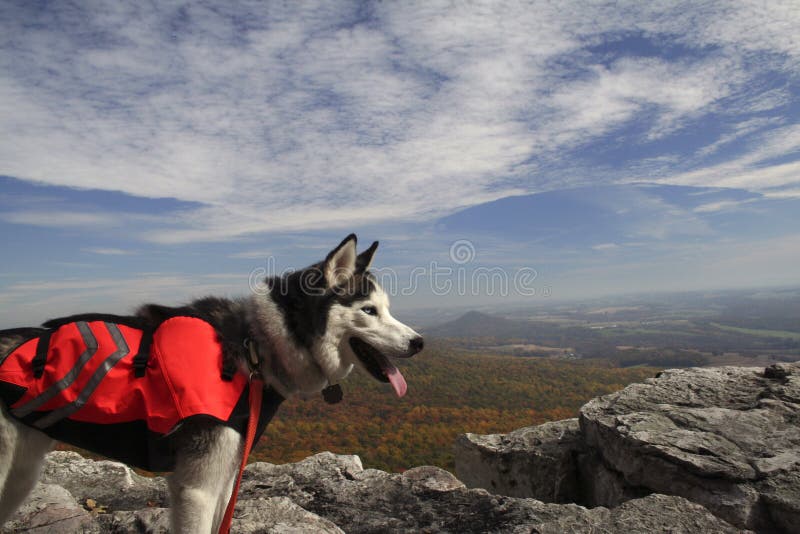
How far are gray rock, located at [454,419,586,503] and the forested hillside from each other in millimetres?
3287

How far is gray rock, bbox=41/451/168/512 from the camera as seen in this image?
5.94 m

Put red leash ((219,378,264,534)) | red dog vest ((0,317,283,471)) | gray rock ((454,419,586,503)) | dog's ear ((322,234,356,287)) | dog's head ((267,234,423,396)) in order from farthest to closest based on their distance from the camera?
gray rock ((454,419,586,503)) < dog's ear ((322,234,356,287)) < dog's head ((267,234,423,396)) < red leash ((219,378,264,534)) < red dog vest ((0,317,283,471))

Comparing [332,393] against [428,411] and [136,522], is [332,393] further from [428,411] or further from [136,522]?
[428,411]

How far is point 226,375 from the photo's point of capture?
3.30 m

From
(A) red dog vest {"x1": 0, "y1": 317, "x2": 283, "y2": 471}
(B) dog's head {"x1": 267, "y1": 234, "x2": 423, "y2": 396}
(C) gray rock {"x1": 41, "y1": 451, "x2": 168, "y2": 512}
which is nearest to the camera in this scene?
(A) red dog vest {"x1": 0, "y1": 317, "x2": 283, "y2": 471}

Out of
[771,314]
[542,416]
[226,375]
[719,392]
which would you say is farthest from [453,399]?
[771,314]

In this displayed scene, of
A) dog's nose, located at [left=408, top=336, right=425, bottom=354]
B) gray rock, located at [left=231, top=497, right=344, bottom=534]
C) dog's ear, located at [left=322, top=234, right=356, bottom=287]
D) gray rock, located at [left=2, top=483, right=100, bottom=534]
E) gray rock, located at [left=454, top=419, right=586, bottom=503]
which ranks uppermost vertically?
dog's ear, located at [left=322, top=234, right=356, bottom=287]

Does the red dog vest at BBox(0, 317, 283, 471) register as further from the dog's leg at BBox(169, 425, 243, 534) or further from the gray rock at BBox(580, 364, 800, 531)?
the gray rock at BBox(580, 364, 800, 531)

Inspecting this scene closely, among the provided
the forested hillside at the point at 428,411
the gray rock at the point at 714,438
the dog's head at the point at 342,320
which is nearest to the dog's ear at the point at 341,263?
the dog's head at the point at 342,320

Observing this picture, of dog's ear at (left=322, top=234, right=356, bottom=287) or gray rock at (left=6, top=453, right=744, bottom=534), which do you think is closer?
dog's ear at (left=322, top=234, right=356, bottom=287)

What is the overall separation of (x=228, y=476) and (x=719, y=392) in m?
8.12

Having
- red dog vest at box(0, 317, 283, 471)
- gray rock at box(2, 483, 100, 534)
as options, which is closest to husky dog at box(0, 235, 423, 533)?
red dog vest at box(0, 317, 283, 471)

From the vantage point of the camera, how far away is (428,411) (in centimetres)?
3103

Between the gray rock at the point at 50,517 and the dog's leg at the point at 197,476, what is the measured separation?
236 centimetres
